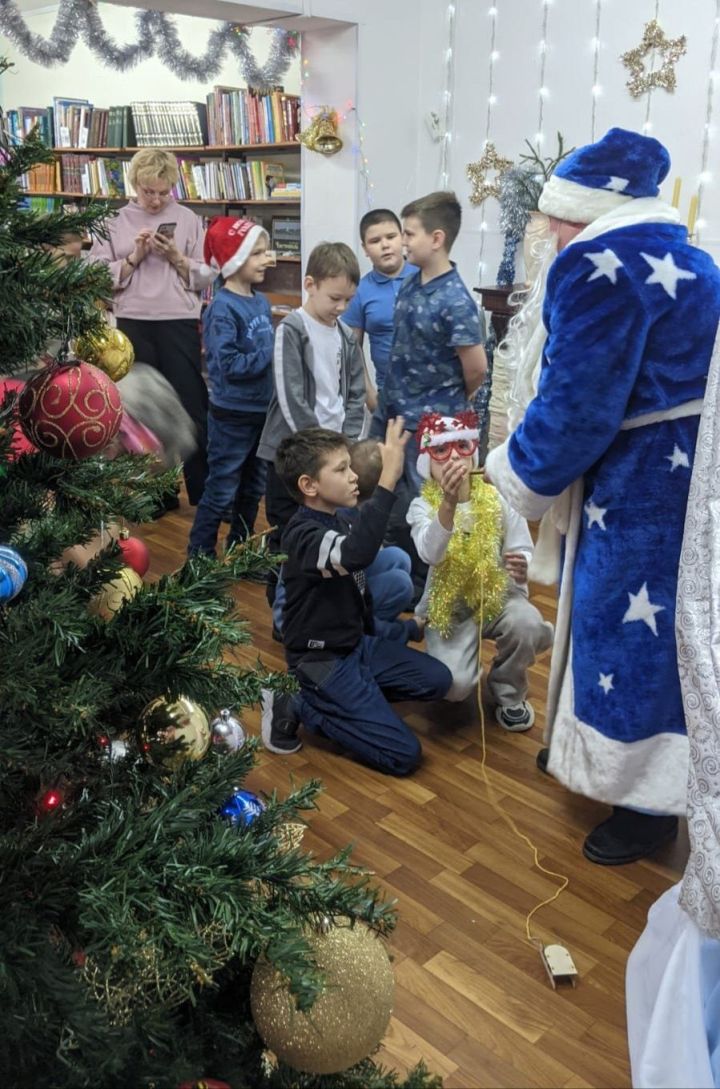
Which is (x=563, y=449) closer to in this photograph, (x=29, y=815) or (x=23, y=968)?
(x=29, y=815)

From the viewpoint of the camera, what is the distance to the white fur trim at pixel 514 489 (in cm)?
203

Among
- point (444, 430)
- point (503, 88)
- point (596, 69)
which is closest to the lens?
point (444, 430)

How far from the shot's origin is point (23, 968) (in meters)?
0.92

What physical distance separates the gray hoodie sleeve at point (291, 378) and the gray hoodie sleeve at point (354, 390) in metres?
0.25

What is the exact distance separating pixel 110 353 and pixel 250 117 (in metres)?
4.98

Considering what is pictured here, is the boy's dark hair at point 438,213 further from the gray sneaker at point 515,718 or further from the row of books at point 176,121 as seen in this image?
the row of books at point 176,121

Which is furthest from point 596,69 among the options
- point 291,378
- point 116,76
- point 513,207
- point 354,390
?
point 116,76

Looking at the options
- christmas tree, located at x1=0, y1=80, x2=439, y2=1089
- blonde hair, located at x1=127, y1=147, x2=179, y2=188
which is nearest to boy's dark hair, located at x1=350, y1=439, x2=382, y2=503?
christmas tree, located at x1=0, y1=80, x2=439, y2=1089

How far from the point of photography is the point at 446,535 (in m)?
2.39

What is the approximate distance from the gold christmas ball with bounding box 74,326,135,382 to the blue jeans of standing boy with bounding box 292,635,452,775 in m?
1.37

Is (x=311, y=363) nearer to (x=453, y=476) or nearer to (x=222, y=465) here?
(x=222, y=465)

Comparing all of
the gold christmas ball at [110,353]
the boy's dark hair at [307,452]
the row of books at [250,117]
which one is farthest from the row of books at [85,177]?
the gold christmas ball at [110,353]

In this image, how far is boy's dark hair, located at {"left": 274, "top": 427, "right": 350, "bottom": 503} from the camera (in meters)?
2.43

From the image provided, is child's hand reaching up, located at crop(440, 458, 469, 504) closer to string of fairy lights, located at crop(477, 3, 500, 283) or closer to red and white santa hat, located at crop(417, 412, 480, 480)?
red and white santa hat, located at crop(417, 412, 480, 480)
